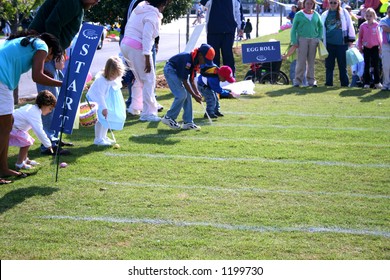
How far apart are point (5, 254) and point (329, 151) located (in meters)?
5.00

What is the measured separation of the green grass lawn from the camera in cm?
561

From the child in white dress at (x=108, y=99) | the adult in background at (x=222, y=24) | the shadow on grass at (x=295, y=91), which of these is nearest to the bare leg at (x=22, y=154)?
the child in white dress at (x=108, y=99)

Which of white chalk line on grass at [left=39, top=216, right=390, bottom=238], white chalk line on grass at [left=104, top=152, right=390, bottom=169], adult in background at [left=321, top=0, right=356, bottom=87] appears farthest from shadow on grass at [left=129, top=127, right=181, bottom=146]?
adult in background at [left=321, top=0, right=356, bottom=87]

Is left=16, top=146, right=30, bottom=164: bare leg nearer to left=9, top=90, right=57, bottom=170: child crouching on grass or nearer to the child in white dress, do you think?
left=9, top=90, right=57, bottom=170: child crouching on grass

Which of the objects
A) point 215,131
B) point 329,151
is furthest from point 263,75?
point 329,151

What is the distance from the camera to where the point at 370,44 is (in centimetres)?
1581

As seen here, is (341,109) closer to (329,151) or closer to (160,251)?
(329,151)

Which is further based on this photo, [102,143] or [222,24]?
[222,24]

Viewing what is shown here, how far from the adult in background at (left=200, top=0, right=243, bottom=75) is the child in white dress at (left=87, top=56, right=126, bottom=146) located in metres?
5.41

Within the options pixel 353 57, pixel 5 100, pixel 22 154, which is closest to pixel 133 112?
pixel 22 154

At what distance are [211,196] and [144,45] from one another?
4470mm

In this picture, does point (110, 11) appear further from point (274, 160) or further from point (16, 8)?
point (274, 160)

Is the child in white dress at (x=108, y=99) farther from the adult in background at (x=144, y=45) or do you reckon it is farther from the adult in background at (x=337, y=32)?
the adult in background at (x=337, y=32)

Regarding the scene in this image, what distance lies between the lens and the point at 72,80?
7.68 meters
